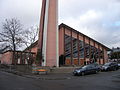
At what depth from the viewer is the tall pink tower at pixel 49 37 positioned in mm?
33062

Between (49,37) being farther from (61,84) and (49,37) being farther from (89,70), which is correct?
(61,84)

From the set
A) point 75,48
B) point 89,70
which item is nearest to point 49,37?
point 89,70

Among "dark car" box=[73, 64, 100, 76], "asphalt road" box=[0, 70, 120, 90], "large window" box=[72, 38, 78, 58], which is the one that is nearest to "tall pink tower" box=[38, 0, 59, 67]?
"dark car" box=[73, 64, 100, 76]

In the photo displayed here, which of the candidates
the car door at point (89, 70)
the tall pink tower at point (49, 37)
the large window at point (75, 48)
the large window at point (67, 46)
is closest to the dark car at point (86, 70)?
the car door at point (89, 70)

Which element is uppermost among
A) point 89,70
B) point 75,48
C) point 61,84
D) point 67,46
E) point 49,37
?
point 49,37

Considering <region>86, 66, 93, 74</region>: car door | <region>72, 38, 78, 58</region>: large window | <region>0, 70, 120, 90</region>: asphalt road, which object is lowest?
<region>0, 70, 120, 90</region>: asphalt road

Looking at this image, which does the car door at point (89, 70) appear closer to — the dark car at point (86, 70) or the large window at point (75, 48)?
the dark car at point (86, 70)

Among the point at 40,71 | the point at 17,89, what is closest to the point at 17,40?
the point at 40,71

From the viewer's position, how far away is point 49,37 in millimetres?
33469

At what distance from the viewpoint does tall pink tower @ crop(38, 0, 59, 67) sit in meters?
33.1

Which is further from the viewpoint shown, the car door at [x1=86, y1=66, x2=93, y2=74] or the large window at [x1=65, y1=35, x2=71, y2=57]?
the large window at [x1=65, y1=35, x2=71, y2=57]

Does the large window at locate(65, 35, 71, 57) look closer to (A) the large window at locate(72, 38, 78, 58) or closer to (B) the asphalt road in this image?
(A) the large window at locate(72, 38, 78, 58)

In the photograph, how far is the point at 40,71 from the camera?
23.0 meters

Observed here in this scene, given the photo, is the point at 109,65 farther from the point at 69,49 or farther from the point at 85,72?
the point at 69,49
